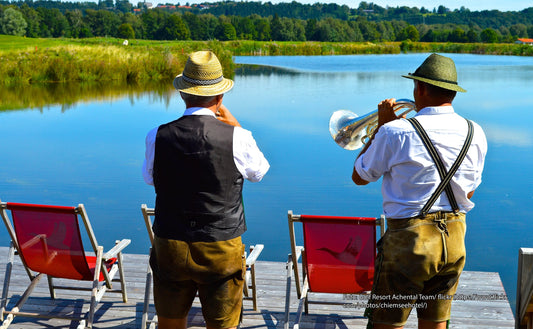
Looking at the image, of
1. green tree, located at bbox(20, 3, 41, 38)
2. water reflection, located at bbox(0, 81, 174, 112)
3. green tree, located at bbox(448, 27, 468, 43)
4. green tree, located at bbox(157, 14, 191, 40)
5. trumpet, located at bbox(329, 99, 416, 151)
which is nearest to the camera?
trumpet, located at bbox(329, 99, 416, 151)

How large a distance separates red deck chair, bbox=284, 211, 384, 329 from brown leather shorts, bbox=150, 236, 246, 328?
0.67 meters

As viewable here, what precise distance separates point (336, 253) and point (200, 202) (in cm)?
116

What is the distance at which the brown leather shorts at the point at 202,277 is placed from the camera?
7.55 ft

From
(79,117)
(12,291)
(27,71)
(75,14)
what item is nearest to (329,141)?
(79,117)

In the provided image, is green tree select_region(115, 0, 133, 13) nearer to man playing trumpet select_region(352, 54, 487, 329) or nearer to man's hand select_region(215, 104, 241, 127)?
man's hand select_region(215, 104, 241, 127)

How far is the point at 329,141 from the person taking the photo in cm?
1255

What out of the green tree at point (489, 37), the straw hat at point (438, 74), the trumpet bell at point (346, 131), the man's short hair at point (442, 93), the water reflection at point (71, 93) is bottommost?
the green tree at point (489, 37)

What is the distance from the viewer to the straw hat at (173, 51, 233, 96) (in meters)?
2.38

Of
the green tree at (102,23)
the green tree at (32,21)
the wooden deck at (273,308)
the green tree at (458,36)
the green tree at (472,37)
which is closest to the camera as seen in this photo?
the wooden deck at (273,308)

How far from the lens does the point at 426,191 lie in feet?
7.34

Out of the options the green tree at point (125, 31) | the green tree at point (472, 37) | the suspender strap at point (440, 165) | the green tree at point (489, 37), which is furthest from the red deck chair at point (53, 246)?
the green tree at point (125, 31)

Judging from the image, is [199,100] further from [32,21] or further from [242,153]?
[32,21]

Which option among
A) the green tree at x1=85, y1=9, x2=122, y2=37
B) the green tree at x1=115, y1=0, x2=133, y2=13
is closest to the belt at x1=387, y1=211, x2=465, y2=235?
the green tree at x1=85, y1=9, x2=122, y2=37

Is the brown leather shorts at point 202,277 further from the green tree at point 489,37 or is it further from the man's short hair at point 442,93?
the green tree at point 489,37
